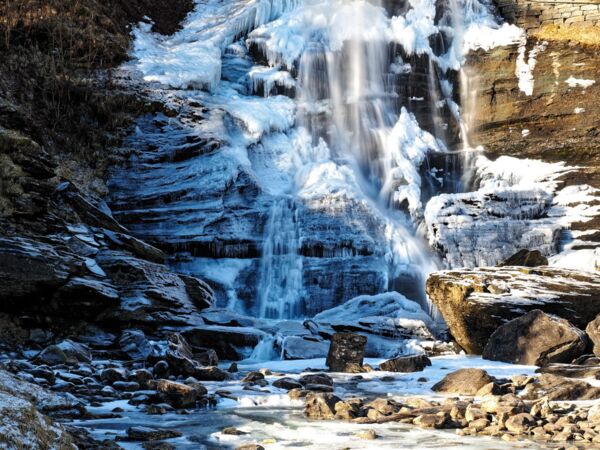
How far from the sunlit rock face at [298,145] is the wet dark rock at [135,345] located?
5628mm

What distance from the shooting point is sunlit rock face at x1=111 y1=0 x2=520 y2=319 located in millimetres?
17125

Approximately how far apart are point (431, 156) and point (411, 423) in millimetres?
16389

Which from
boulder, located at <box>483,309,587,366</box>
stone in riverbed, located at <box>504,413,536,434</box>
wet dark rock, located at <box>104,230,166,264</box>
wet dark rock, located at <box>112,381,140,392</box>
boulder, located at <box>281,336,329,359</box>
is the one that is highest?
wet dark rock, located at <box>104,230,166,264</box>

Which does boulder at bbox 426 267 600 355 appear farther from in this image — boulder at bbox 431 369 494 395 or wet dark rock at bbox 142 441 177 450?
wet dark rock at bbox 142 441 177 450

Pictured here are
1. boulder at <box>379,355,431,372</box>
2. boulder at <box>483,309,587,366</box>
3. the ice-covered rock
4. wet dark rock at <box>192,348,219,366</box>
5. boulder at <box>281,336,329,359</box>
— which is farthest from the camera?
A: the ice-covered rock

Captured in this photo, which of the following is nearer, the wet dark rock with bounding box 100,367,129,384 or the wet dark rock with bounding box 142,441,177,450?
the wet dark rock with bounding box 142,441,177,450

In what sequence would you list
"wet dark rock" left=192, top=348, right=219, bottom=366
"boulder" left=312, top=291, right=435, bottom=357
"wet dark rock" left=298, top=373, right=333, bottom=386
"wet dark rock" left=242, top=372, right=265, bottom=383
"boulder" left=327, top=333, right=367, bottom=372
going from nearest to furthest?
"wet dark rock" left=298, top=373, right=333, bottom=386
"wet dark rock" left=242, top=372, right=265, bottom=383
"boulder" left=327, top=333, right=367, bottom=372
"wet dark rock" left=192, top=348, right=219, bottom=366
"boulder" left=312, top=291, right=435, bottom=357

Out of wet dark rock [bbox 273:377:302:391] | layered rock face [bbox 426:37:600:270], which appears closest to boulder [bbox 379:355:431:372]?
wet dark rock [bbox 273:377:302:391]

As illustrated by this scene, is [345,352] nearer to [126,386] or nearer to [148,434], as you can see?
[126,386]

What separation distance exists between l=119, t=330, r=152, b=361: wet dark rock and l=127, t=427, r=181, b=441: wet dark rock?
4.64 metres

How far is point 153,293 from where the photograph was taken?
12.2 m

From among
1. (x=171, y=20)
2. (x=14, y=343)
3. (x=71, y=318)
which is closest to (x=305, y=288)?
(x=71, y=318)

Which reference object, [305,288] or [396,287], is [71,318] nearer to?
[305,288]

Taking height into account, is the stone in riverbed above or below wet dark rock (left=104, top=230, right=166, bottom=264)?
below
